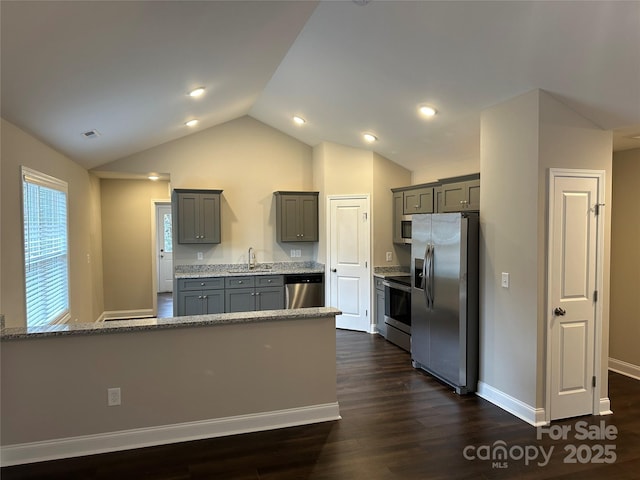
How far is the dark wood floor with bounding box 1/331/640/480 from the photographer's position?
2803 millimetres

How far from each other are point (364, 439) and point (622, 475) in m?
1.73

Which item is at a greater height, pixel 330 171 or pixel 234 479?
pixel 330 171

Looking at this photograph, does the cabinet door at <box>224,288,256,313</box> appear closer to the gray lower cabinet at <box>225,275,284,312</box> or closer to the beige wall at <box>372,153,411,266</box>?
the gray lower cabinet at <box>225,275,284,312</box>

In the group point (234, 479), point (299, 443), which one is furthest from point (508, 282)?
point (234, 479)

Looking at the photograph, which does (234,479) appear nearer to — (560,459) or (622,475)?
(560,459)

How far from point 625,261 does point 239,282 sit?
503 cm

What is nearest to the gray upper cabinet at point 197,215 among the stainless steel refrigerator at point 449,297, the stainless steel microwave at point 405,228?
the stainless steel microwave at point 405,228

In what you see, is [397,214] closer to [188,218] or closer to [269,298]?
[269,298]

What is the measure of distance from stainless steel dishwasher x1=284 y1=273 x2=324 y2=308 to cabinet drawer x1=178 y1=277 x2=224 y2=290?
3.56 feet

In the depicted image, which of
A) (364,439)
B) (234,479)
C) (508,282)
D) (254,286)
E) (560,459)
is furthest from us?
(254,286)

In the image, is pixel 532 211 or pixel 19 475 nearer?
pixel 19 475

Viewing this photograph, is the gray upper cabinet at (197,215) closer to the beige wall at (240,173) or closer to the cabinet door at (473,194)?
the beige wall at (240,173)

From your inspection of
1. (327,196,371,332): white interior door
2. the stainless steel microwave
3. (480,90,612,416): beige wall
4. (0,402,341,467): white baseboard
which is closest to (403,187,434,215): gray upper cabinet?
the stainless steel microwave

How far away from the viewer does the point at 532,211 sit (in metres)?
3.50
